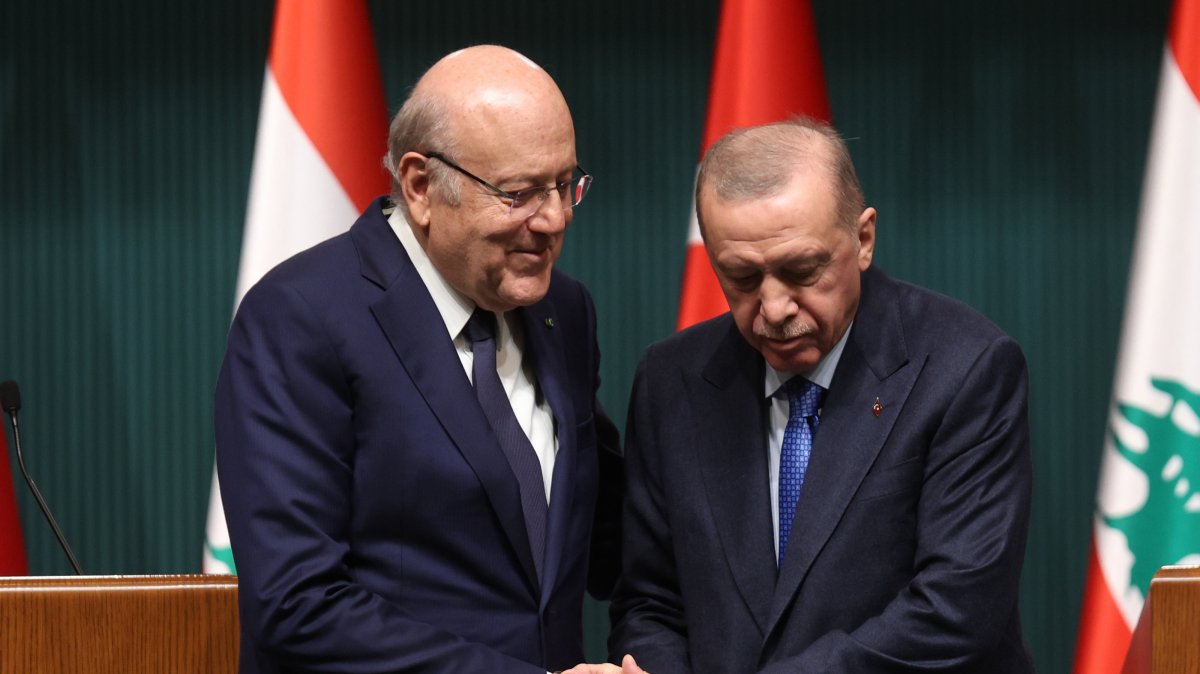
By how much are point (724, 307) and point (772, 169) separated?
153cm

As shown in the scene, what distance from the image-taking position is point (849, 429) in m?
2.13

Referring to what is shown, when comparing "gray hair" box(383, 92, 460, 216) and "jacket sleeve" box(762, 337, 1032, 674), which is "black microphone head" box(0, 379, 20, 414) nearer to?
"gray hair" box(383, 92, 460, 216)

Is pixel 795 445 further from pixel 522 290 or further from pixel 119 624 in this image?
pixel 119 624

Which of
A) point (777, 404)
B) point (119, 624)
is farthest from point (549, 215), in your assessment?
point (119, 624)

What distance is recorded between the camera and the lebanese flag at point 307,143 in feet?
11.6

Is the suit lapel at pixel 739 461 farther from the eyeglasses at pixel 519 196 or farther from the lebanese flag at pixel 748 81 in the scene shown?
the lebanese flag at pixel 748 81

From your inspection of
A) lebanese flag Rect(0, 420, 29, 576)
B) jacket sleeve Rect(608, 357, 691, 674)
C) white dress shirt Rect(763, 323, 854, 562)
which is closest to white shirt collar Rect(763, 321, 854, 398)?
white dress shirt Rect(763, 323, 854, 562)

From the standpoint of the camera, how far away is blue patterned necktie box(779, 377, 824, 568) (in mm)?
2178

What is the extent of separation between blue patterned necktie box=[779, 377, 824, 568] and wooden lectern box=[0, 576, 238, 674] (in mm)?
838

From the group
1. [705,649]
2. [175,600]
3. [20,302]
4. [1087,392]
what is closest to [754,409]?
[705,649]

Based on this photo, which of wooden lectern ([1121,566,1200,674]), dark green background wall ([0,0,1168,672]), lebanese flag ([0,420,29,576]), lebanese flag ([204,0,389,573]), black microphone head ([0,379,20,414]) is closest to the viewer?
wooden lectern ([1121,566,1200,674])

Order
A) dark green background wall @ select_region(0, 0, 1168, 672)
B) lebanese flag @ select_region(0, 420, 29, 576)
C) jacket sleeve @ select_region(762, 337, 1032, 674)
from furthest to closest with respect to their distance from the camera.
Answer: dark green background wall @ select_region(0, 0, 1168, 672) < lebanese flag @ select_region(0, 420, 29, 576) < jacket sleeve @ select_region(762, 337, 1032, 674)

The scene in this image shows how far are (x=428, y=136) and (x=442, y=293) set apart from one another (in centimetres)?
23

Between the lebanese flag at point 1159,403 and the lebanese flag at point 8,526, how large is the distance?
8.44 feet
